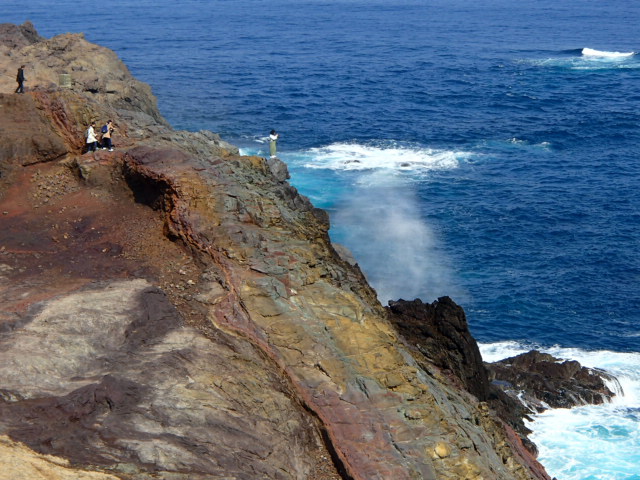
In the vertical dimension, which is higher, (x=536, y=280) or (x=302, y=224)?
(x=302, y=224)

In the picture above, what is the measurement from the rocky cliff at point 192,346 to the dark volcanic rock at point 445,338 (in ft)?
1.63

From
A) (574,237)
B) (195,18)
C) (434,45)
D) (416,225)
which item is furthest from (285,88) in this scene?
(195,18)

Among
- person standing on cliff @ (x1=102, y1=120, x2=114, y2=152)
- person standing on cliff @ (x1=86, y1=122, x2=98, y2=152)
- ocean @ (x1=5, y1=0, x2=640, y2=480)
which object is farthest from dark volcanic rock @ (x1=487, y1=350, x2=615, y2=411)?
person standing on cliff @ (x1=86, y1=122, x2=98, y2=152)

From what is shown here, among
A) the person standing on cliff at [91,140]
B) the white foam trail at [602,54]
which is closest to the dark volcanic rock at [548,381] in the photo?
the person standing on cliff at [91,140]

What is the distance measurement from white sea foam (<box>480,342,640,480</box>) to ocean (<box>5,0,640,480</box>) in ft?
0.34

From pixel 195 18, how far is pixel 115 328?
149m

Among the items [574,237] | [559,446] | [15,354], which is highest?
[15,354]

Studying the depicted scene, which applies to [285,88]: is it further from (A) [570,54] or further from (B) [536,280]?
(B) [536,280]

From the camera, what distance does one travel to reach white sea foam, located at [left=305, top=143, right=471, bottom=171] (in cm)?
7462

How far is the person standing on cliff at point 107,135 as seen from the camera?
32.2 metres

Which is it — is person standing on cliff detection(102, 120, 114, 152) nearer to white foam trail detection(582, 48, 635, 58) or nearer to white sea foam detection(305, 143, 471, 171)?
white sea foam detection(305, 143, 471, 171)

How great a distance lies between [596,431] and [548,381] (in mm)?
4112

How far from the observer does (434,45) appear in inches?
5103

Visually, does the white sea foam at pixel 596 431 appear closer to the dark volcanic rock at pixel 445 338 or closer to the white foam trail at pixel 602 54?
the dark volcanic rock at pixel 445 338
